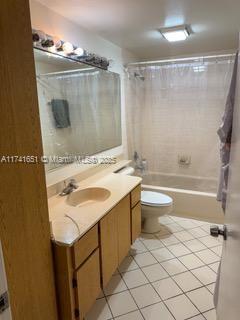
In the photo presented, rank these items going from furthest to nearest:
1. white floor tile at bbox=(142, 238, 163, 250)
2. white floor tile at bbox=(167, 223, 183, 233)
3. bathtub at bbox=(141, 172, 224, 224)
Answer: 1. bathtub at bbox=(141, 172, 224, 224)
2. white floor tile at bbox=(167, 223, 183, 233)
3. white floor tile at bbox=(142, 238, 163, 250)

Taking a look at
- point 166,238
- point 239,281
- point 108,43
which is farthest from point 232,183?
point 108,43

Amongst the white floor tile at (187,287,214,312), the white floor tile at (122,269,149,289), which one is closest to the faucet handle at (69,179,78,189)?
the white floor tile at (122,269,149,289)

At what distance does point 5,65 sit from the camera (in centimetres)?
95

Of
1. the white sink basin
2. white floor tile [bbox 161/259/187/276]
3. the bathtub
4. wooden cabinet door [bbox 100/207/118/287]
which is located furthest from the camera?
the bathtub

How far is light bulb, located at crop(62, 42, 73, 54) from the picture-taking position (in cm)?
195

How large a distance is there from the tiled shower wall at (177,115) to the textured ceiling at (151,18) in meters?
0.40

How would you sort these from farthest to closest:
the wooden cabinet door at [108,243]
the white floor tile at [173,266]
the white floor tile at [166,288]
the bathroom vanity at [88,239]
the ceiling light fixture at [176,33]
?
1. the ceiling light fixture at [176,33]
2. the white floor tile at [173,266]
3. the white floor tile at [166,288]
4. the wooden cabinet door at [108,243]
5. the bathroom vanity at [88,239]

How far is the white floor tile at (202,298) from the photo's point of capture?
178cm

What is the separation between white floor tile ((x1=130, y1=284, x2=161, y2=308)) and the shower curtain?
1732mm

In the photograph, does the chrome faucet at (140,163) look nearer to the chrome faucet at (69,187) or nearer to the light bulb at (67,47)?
the chrome faucet at (69,187)

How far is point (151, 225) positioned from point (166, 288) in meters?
0.87

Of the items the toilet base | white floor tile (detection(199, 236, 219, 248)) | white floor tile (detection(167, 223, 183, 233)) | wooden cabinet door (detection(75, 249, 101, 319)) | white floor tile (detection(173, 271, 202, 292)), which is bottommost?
white floor tile (detection(173, 271, 202, 292))

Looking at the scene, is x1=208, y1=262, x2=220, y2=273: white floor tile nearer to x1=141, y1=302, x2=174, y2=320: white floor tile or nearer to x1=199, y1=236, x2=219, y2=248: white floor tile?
x1=199, y1=236, x2=219, y2=248: white floor tile

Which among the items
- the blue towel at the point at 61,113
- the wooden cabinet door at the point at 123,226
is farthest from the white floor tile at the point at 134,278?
the blue towel at the point at 61,113
